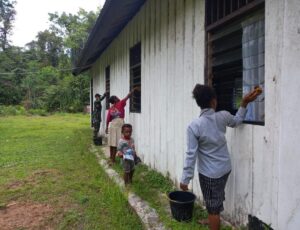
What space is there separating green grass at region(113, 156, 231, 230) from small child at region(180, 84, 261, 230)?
45cm

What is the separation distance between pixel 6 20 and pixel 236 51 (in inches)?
1913

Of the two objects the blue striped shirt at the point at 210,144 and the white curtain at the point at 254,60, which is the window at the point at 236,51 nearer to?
the white curtain at the point at 254,60

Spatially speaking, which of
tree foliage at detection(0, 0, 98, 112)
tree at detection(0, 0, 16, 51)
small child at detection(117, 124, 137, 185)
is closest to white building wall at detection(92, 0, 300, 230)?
small child at detection(117, 124, 137, 185)

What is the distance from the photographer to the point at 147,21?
636 centimetres

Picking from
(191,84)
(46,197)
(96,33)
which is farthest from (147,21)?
(46,197)

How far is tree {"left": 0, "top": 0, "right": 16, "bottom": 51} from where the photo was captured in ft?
147

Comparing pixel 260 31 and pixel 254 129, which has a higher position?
pixel 260 31

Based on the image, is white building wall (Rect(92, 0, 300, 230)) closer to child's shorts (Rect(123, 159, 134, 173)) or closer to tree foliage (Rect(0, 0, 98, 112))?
child's shorts (Rect(123, 159, 134, 173))

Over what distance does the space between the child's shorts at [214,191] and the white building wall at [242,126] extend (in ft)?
0.71

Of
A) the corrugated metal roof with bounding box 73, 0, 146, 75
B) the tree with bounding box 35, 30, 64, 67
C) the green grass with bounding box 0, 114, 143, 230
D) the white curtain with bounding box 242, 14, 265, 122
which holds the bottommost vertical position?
the green grass with bounding box 0, 114, 143, 230

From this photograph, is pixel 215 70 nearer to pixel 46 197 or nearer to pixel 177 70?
pixel 177 70

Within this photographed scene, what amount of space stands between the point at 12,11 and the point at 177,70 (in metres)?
47.5

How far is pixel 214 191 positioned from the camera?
3.14 metres

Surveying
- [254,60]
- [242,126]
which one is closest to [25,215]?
[242,126]
